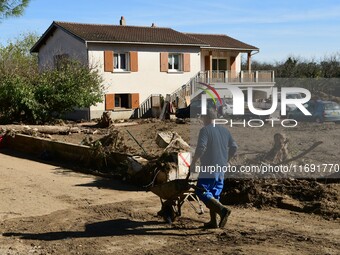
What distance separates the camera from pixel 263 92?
39.9 m

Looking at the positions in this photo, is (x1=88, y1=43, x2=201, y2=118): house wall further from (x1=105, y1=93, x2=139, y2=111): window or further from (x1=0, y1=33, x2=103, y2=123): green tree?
(x1=0, y1=33, x2=103, y2=123): green tree

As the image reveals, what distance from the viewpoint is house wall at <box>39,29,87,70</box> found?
3269 centimetres

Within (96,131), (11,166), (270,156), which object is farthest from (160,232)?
(96,131)

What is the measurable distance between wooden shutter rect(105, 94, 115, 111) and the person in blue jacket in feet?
85.1

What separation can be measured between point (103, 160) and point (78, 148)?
63.9 inches

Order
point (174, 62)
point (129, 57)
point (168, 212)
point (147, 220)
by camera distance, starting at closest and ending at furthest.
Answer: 1. point (168, 212)
2. point (147, 220)
3. point (129, 57)
4. point (174, 62)

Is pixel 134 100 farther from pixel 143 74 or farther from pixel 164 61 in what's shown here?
pixel 164 61

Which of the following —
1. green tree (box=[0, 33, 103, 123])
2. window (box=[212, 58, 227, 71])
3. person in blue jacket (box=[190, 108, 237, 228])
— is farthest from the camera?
window (box=[212, 58, 227, 71])

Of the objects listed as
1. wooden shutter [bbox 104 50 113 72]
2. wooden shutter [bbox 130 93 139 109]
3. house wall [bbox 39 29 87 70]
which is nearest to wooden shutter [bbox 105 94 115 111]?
wooden shutter [bbox 130 93 139 109]

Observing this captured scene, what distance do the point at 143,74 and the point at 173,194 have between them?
2781cm

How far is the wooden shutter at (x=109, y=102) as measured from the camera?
3302 centimetres

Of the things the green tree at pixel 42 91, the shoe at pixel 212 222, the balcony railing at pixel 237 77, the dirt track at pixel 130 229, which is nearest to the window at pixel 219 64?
the balcony railing at pixel 237 77

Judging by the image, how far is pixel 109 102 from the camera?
33.2 metres

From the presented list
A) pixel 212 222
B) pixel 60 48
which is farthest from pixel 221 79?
pixel 212 222
